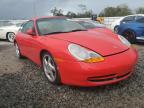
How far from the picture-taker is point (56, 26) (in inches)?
257

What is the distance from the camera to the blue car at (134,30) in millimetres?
11123

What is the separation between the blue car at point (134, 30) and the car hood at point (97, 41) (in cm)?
539

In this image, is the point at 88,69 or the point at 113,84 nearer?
the point at 88,69

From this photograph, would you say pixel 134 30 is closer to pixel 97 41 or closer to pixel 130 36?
pixel 130 36

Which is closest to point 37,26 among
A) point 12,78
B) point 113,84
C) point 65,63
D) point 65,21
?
point 65,21

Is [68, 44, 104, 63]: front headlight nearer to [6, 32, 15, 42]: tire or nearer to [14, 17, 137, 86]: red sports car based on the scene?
[14, 17, 137, 86]: red sports car

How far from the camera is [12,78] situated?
20.2 feet

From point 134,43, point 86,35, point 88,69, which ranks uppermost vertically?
point 86,35

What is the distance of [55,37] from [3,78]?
141 centimetres

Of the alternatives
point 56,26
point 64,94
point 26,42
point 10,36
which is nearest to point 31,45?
point 26,42

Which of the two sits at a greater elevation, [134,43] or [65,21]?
[65,21]

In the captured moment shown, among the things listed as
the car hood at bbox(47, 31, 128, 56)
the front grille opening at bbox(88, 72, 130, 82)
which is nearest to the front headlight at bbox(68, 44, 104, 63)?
the car hood at bbox(47, 31, 128, 56)

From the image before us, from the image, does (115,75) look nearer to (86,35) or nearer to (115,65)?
(115,65)

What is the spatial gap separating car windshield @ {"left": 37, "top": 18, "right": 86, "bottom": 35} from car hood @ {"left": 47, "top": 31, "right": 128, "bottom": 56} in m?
0.38
